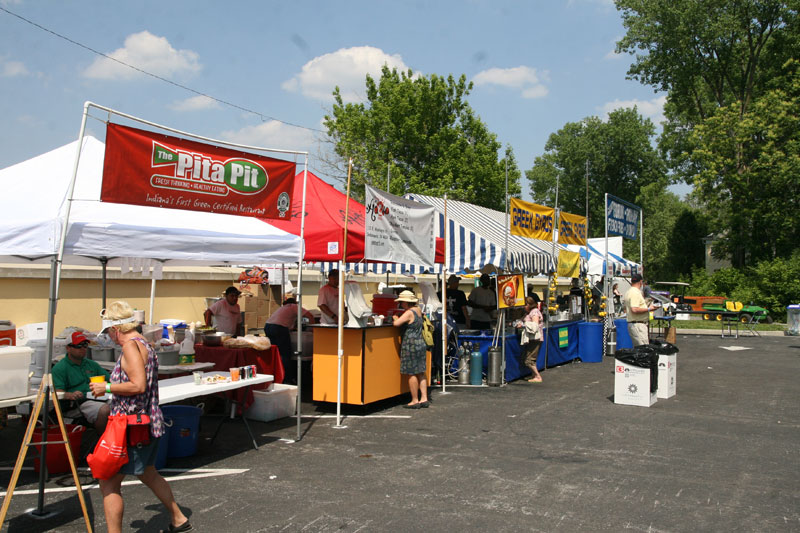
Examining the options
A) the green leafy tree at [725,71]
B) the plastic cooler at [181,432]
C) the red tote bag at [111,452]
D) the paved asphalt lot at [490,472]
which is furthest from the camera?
the green leafy tree at [725,71]

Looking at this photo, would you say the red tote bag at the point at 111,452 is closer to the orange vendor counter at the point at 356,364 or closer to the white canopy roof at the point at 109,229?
the white canopy roof at the point at 109,229

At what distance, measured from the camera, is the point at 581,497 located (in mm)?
5637

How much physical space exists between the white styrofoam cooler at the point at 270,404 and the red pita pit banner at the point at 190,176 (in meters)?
2.52

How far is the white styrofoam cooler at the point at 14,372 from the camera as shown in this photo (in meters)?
5.63

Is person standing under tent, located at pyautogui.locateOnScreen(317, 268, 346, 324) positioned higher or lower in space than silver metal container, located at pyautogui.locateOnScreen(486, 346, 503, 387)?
higher

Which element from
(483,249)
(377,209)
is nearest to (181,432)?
(377,209)

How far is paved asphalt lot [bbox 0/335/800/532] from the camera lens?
511cm

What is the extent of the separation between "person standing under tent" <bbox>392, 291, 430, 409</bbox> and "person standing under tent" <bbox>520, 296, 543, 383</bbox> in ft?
10.7

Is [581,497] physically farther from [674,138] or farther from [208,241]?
[674,138]

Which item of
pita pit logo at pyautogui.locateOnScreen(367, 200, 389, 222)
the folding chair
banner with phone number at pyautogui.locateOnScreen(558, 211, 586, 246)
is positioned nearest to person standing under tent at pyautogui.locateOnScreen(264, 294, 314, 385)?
pita pit logo at pyautogui.locateOnScreen(367, 200, 389, 222)

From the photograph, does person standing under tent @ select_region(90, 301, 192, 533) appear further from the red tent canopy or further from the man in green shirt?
the red tent canopy

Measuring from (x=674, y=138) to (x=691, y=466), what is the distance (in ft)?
146

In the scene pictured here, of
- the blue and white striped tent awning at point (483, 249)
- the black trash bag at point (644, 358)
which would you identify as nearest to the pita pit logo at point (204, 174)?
the blue and white striped tent awning at point (483, 249)

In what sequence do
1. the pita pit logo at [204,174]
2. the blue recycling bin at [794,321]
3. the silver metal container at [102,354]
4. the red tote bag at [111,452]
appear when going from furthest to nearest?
the blue recycling bin at [794,321]
the silver metal container at [102,354]
the pita pit logo at [204,174]
the red tote bag at [111,452]
